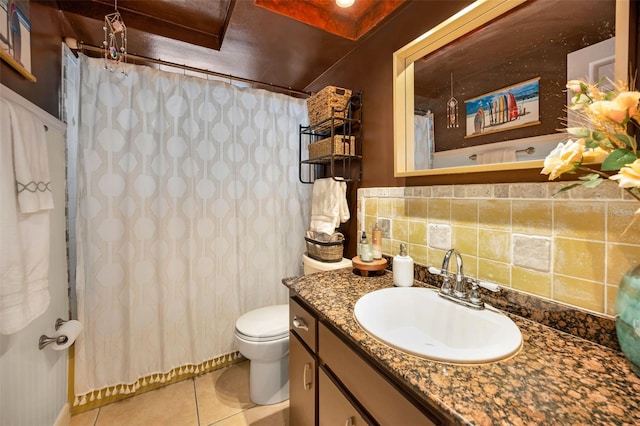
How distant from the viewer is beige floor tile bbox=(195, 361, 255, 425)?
1534 millimetres

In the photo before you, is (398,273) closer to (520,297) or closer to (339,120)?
(520,297)

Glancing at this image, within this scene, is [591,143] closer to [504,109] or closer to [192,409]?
[504,109]

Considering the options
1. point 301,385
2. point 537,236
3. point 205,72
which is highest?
point 205,72


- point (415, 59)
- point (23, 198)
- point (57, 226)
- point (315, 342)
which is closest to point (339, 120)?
point (415, 59)

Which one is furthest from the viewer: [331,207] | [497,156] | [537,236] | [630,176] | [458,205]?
[331,207]

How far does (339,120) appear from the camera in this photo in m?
1.61

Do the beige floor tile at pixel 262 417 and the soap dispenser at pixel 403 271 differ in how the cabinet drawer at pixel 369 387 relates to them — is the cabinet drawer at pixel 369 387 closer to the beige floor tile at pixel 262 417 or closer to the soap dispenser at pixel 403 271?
the soap dispenser at pixel 403 271

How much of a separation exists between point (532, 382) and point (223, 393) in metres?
1.76

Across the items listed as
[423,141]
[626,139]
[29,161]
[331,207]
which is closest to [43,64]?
[29,161]

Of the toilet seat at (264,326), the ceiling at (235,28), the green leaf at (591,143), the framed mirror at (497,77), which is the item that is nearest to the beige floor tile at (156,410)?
the toilet seat at (264,326)

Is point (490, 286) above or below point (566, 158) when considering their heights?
below

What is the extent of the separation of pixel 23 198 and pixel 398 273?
1.50 metres

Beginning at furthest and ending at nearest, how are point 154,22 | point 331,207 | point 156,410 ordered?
point 331,207, point 156,410, point 154,22

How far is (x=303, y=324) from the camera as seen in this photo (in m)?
1.08
